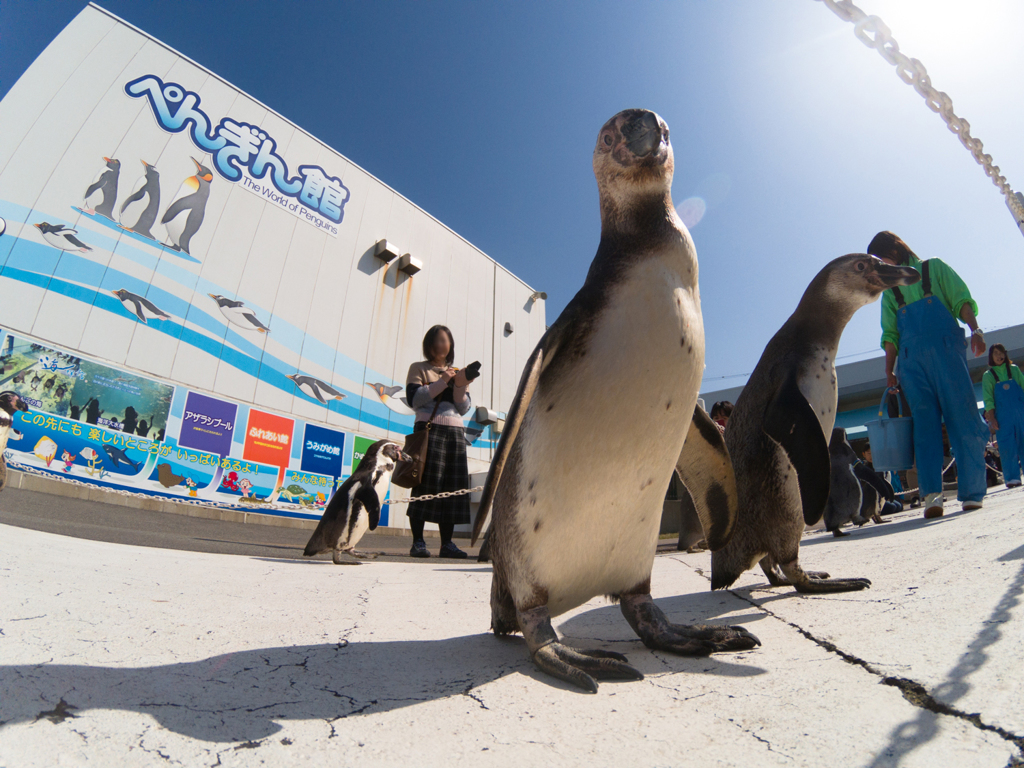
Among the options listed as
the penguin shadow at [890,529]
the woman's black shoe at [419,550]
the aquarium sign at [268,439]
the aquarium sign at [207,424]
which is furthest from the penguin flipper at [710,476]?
the aquarium sign at [268,439]

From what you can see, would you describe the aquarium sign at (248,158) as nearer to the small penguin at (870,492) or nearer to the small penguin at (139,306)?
the small penguin at (139,306)

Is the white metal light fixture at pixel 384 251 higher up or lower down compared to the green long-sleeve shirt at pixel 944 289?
higher up

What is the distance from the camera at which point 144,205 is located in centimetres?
995

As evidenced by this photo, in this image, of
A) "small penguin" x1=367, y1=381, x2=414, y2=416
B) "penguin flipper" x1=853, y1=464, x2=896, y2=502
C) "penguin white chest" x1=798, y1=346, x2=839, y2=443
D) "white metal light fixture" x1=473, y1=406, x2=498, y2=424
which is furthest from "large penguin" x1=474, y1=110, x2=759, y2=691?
"white metal light fixture" x1=473, y1=406, x2=498, y2=424

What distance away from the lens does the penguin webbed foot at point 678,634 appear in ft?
3.69

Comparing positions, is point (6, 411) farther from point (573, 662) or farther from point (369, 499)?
point (573, 662)

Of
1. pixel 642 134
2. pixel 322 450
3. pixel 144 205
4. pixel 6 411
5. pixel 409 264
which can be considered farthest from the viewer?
pixel 409 264

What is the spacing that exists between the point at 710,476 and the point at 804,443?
0.34 meters

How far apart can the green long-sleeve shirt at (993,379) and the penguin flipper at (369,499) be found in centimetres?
667

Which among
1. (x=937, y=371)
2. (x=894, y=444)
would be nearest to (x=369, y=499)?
(x=894, y=444)

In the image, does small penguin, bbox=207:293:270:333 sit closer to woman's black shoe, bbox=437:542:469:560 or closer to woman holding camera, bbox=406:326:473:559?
woman holding camera, bbox=406:326:473:559

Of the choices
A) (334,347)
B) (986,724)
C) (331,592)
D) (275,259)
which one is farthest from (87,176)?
(986,724)

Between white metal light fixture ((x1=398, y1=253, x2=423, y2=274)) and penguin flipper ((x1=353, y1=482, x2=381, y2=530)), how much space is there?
10.7 meters

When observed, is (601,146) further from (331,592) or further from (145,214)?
(145,214)
